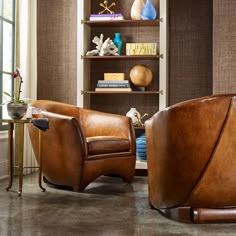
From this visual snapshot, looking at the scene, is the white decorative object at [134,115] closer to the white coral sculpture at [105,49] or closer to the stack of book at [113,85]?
the stack of book at [113,85]

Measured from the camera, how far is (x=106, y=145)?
403 cm

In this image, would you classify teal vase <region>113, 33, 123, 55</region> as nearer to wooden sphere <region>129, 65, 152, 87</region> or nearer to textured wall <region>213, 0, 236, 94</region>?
wooden sphere <region>129, 65, 152, 87</region>

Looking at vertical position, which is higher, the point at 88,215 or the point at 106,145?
the point at 106,145

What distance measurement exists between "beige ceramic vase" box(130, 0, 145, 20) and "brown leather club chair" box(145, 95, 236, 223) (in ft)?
9.34

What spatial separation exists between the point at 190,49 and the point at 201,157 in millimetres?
3251

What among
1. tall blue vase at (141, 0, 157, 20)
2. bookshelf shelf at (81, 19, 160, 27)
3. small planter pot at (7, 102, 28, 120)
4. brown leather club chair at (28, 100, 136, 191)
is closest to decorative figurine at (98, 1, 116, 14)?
bookshelf shelf at (81, 19, 160, 27)

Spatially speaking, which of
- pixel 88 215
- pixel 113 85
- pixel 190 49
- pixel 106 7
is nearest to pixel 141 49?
pixel 113 85

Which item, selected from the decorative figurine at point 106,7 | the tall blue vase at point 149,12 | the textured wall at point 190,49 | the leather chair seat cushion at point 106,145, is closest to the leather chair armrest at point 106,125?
the leather chair seat cushion at point 106,145

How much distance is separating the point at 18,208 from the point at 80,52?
8.49 ft

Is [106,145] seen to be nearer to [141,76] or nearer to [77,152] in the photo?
[77,152]

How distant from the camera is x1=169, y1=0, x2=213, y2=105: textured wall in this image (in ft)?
17.9

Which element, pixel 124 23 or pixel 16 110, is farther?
pixel 124 23

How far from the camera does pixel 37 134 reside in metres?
4.10

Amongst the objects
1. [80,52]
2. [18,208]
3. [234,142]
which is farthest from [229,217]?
[80,52]
